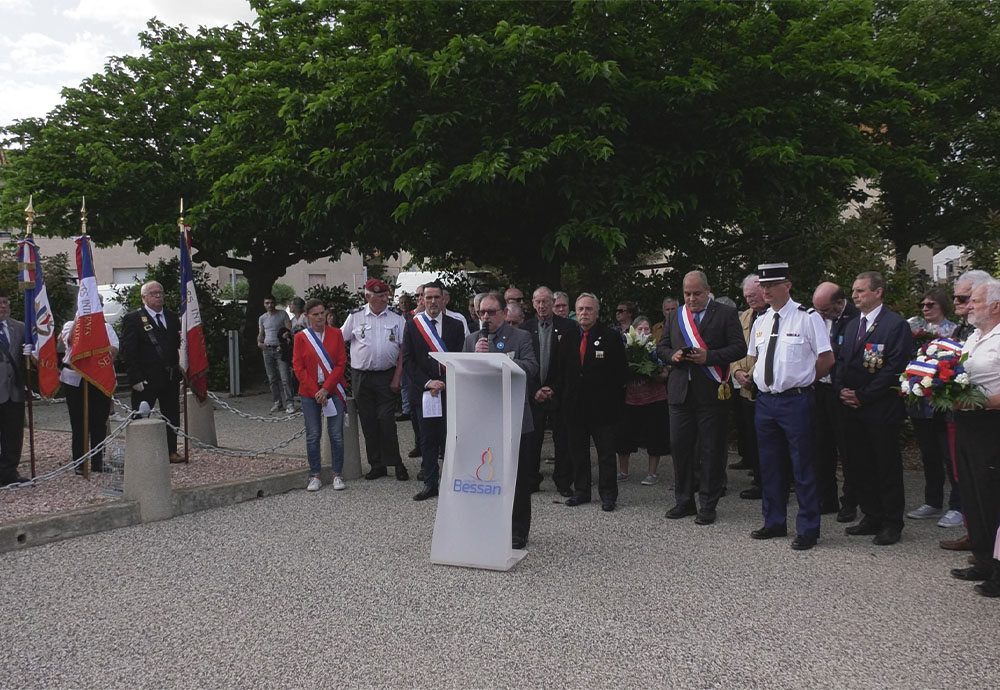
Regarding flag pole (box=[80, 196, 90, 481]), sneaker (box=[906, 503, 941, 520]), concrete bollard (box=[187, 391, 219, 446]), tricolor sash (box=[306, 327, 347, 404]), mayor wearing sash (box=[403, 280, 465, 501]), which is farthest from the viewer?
concrete bollard (box=[187, 391, 219, 446])

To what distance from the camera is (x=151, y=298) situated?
935 centimetres

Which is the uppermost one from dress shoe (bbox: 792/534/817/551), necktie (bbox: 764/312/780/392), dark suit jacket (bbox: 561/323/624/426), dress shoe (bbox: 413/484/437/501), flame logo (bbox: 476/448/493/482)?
necktie (bbox: 764/312/780/392)

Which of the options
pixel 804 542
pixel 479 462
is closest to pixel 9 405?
pixel 479 462

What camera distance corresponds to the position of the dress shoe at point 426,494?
26.3 feet

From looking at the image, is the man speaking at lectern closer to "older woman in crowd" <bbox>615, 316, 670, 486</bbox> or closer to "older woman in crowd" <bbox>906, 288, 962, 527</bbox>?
"older woman in crowd" <bbox>615, 316, 670, 486</bbox>

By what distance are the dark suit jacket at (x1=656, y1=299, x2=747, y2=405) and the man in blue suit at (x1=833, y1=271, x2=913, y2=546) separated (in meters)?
0.86

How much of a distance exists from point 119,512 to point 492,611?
381 centimetres

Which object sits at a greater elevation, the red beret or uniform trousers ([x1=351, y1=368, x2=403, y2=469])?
the red beret

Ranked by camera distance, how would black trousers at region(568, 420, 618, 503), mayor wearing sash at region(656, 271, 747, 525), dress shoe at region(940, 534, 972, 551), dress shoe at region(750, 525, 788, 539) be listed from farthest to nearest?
black trousers at region(568, 420, 618, 503), mayor wearing sash at region(656, 271, 747, 525), dress shoe at region(750, 525, 788, 539), dress shoe at region(940, 534, 972, 551)

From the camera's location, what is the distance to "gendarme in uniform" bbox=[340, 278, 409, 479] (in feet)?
29.8

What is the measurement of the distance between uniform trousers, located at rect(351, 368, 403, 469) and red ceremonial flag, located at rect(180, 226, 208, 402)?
1930 mm

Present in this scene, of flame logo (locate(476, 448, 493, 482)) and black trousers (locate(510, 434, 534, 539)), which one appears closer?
flame logo (locate(476, 448, 493, 482))

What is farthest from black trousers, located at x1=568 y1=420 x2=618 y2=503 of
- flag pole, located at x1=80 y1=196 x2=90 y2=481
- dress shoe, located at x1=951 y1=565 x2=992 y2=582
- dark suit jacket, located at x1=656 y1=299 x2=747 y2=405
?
flag pole, located at x1=80 y1=196 x2=90 y2=481

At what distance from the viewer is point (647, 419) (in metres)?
9.12
